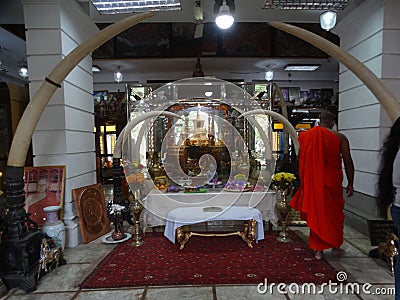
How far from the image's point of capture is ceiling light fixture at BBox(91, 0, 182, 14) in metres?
3.14

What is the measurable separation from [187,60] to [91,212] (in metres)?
4.28

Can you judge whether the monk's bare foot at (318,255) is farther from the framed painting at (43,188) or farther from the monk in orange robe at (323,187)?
the framed painting at (43,188)

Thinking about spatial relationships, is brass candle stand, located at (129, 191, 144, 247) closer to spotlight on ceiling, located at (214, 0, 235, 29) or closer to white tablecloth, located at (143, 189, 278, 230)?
white tablecloth, located at (143, 189, 278, 230)

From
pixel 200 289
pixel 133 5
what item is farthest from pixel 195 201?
pixel 133 5

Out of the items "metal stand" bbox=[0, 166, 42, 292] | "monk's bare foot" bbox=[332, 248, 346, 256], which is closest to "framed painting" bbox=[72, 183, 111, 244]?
"metal stand" bbox=[0, 166, 42, 292]

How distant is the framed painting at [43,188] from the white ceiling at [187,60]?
6.91ft

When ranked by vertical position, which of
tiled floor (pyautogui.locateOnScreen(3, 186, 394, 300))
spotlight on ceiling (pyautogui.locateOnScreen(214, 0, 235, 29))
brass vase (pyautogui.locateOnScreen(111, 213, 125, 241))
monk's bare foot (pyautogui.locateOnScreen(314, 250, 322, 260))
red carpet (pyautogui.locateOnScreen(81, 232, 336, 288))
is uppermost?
spotlight on ceiling (pyautogui.locateOnScreen(214, 0, 235, 29))

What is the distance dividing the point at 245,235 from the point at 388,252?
1355 millimetres

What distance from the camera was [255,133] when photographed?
5836 mm

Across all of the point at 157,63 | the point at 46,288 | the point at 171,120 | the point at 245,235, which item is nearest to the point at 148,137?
the point at 171,120

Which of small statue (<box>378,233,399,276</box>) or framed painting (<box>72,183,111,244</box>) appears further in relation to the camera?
framed painting (<box>72,183,111,244</box>)

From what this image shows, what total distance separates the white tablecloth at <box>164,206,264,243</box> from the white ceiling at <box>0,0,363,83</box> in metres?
2.60

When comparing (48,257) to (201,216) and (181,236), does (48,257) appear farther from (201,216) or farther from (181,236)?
(201,216)

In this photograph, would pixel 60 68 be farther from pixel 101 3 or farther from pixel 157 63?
pixel 157 63
